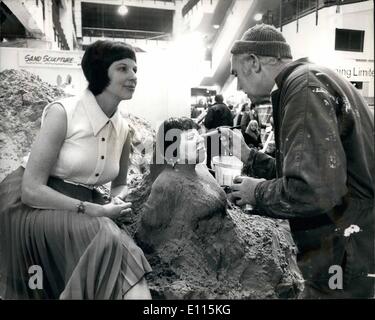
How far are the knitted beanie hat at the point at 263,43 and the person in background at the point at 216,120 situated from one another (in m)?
0.20

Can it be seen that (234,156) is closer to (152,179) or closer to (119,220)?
(152,179)

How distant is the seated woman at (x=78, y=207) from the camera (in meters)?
1.15

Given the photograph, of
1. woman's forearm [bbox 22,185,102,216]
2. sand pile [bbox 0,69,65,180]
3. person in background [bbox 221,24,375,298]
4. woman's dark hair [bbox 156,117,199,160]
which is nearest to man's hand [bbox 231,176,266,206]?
person in background [bbox 221,24,375,298]

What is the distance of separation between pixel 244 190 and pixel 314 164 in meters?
0.25

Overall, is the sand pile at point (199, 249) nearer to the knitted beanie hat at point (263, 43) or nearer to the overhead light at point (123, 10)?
the knitted beanie hat at point (263, 43)

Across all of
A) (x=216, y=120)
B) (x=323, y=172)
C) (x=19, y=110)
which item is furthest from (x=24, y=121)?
(x=323, y=172)

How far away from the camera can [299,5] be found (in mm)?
1354

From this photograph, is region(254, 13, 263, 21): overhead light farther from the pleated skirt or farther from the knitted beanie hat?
the pleated skirt

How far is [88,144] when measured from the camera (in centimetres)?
117

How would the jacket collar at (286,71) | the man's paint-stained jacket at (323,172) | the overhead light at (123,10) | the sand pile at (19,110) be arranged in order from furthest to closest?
the overhead light at (123,10) < the sand pile at (19,110) < the jacket collar at (286,71) < the man's paint-stained jacket at (323,172)

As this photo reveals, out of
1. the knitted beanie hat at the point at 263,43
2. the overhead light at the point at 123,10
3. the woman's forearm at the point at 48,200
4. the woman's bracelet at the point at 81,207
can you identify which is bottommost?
the woman's bracelet at the point at 81,207

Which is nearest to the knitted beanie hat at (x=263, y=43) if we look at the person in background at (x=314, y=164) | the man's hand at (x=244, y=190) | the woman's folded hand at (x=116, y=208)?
the person in background at (x=314, y=164)

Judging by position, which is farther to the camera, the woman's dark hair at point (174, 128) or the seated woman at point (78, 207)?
the woman's dark hair at point (174, 128)
